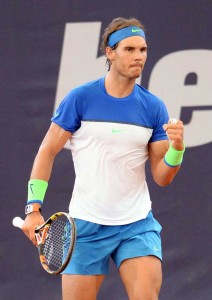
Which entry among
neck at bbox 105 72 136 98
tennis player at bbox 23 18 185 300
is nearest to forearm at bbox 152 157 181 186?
tennis player at bbox 23 18 185 300

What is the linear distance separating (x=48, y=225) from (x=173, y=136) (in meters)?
0.81

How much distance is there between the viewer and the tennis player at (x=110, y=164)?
537cm

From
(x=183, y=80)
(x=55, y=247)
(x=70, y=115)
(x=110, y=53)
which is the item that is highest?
(x=110, y=53)

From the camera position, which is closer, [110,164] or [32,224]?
[32,224]

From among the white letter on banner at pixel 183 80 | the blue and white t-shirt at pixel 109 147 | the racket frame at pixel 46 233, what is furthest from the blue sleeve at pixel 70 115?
the white letter on banner at pixel 183 80

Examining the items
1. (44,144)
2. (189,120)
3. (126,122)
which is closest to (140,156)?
(126,122)

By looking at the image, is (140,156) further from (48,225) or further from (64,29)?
(64,29)

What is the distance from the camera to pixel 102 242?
541cm

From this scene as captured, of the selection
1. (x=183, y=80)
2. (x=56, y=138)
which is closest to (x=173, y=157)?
(x=56, y=138)

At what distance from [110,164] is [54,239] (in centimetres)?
52

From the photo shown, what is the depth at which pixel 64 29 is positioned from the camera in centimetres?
714

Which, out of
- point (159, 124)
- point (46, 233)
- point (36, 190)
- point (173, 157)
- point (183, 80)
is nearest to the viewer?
point (46, 233)

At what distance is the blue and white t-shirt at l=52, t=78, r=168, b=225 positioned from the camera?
17.7 feet

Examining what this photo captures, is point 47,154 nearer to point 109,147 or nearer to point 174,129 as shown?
point 109,147
